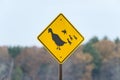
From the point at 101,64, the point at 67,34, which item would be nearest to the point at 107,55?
the point at 101,64

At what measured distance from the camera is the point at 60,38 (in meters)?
13.6

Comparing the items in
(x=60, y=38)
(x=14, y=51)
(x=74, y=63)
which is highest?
(x=60, y=38)

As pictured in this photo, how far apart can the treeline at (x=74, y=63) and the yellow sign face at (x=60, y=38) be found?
273ft

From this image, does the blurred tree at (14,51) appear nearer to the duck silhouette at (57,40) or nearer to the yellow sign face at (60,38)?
the yellow sign face at (60,38)

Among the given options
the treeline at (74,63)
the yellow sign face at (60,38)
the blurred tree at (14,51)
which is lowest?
the treeline at (74,63)

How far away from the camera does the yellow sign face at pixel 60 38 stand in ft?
44.6

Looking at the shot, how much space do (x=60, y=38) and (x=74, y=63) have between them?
322ft

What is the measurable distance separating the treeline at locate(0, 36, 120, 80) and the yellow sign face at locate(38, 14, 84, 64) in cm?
8313

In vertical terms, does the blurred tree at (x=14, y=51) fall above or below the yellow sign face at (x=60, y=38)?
below

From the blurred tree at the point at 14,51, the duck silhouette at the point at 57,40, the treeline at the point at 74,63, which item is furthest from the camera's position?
the blurred tree at the point at 14,51

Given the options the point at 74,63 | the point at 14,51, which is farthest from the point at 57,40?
the point at 14,51

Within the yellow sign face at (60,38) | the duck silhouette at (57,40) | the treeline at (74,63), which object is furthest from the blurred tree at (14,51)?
the duck silhouette at (57,40)

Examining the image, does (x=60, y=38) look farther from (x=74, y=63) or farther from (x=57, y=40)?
(x=74, y=63)

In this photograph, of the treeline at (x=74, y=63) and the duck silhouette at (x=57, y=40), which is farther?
the treeline at (x=74, y=63)
